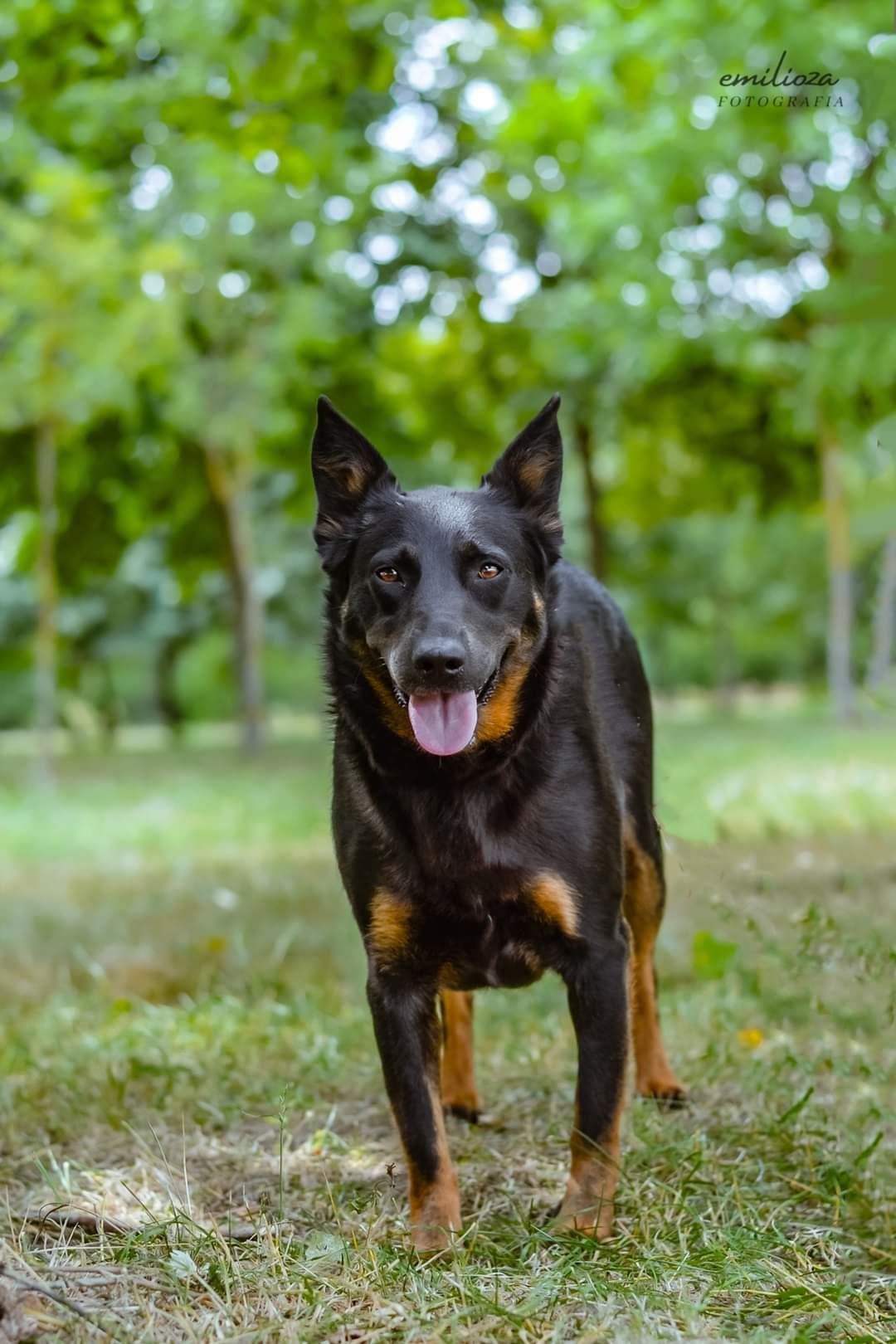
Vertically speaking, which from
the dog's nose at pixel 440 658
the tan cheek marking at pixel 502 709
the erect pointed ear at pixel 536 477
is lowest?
the tan cheek marking at pixel 502 709

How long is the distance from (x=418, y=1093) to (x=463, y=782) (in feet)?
2.21

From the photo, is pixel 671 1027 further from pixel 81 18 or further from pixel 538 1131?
pixel 81 18

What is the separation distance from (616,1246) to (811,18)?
12.2 m

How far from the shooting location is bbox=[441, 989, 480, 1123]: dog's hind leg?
12.4 feet

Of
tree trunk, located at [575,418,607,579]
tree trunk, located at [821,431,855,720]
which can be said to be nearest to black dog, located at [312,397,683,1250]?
tree trunk, located at [821,431,855,720]

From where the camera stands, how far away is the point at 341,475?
10.8 feet

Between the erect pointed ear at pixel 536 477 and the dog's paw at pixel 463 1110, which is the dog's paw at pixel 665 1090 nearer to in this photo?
the dog's paw at pixel 463 1110

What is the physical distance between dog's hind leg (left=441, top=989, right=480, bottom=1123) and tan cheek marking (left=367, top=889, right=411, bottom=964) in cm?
78

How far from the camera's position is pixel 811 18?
12.3 m

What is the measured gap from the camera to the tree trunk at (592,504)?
64.8ft

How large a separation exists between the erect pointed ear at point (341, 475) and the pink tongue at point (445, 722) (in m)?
0.59

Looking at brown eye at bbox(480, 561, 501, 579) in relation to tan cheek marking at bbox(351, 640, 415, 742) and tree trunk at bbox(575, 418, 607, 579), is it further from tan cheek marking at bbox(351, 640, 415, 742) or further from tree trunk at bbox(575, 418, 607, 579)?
tree trunk at bbox(575, 418, 607, 579)

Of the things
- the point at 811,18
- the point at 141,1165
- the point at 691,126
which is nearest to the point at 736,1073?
the point at 141,1165

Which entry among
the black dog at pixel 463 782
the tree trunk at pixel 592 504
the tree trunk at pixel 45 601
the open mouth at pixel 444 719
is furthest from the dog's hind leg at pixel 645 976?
the tree trunk at pixel 592 504
